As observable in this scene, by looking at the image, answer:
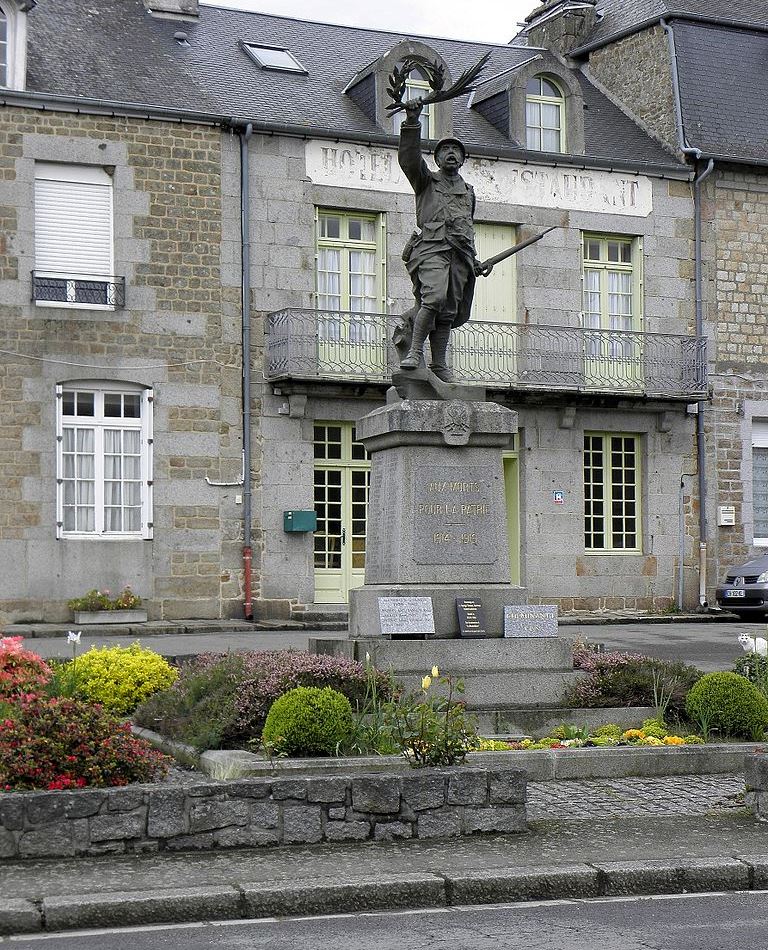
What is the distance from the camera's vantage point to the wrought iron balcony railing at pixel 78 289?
24031 millimetres

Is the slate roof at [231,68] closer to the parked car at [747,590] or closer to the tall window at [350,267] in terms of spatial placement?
the tall window at [350,267]

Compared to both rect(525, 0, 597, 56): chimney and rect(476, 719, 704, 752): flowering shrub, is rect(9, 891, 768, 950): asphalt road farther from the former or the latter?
rect(525, 0, 597, 56): chimney

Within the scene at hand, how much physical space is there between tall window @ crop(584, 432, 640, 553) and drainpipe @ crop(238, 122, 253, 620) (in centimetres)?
631

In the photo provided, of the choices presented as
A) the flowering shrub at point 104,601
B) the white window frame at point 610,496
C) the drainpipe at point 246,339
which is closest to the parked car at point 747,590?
the white window frame at point 610,496

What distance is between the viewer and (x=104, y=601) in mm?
23438

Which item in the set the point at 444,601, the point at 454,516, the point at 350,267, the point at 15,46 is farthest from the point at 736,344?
the point at 444,601

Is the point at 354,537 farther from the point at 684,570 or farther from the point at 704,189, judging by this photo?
the point at 704,189

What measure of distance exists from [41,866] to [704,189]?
23.6 metres

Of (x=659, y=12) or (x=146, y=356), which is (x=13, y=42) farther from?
(x=659, y=12)

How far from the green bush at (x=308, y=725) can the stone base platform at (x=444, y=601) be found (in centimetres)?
202

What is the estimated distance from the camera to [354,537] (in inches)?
1041

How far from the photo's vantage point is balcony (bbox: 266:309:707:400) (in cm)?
2548

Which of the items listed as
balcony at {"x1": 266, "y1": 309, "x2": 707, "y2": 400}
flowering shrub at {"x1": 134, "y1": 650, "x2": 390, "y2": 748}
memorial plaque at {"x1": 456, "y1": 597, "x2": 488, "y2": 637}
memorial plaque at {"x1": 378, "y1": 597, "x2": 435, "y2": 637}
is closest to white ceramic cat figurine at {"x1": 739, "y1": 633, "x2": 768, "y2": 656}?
memorial plaque at {"x1": 456, "y1": 597, "x2": 488, "y2": 637}

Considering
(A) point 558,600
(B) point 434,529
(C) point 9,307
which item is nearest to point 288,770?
(B) point 434,529
